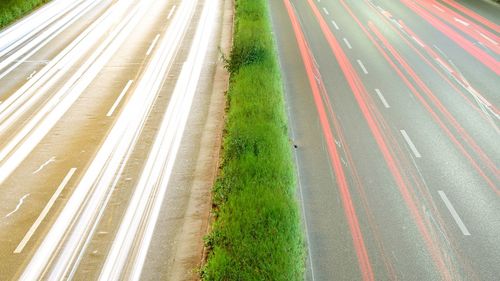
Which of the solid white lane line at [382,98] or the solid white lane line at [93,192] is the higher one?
the solid white lane line at [93,192]

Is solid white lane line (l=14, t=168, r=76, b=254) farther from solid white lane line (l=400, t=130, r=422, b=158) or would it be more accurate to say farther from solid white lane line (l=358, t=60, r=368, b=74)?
solid white lane line (l=358, t=60, r=368, b=74)

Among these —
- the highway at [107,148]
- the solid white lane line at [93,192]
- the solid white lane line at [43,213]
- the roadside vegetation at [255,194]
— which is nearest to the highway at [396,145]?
the roadside vegetation at [255,194]

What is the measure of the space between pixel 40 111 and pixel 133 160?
17.4 ft

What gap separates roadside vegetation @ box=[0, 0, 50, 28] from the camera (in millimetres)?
27266

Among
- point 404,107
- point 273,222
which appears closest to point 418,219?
point 273,222

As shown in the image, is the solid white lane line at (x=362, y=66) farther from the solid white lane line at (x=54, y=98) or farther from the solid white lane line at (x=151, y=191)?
the solid white lane line at (x=54, y=98)

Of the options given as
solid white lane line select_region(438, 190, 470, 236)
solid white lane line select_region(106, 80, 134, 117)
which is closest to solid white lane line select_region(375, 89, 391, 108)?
solid white lane line select_region(438, 190, 470, 236)

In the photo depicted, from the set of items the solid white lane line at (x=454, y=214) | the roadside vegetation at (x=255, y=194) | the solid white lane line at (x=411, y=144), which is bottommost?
the solid white lane line at (x=411, y=144)

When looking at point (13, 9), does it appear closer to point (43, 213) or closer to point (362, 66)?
point (362, 66)

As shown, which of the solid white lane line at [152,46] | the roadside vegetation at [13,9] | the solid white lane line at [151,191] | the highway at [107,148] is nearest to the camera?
the solid white lane line at [151,191]

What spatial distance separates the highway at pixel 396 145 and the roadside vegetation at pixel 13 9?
14.7 m

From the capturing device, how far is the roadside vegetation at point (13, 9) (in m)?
27.3

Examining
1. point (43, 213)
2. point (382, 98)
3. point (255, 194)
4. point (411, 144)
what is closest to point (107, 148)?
point (43, 213)

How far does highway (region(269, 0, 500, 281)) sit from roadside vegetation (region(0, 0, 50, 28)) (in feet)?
48.2
